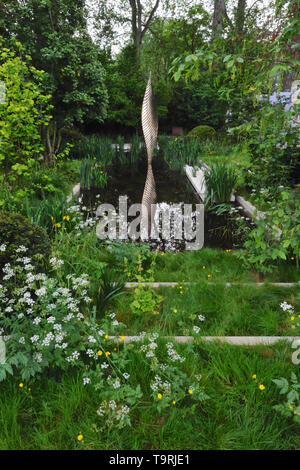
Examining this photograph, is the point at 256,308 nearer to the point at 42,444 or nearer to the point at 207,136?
the point at 42,444

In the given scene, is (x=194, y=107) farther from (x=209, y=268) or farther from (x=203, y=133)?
(x=209, y=268)

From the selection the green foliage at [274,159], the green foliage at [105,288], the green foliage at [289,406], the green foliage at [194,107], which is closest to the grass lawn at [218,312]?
the green foliage at [105,288]

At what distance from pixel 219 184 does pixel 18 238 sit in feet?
12.0

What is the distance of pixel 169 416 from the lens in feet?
5.54

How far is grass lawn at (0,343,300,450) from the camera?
1.57 meters

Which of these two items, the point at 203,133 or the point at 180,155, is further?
the point at 203,133

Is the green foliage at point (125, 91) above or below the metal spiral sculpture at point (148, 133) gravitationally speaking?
above

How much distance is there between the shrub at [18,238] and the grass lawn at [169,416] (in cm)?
97

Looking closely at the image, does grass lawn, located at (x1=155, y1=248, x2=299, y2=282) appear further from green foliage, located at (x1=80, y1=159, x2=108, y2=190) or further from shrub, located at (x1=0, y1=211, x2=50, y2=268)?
green foliage, located at (x1=80, y1=159, x2=108, y2=190)

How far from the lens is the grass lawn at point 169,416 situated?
5.16ft

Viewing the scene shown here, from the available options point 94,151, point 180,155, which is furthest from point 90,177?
point 180,155

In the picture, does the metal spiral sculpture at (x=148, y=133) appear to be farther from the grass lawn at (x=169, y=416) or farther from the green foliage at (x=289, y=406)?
the green foliage at (x=289, y=406)

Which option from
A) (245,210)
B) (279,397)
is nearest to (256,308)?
(279,397)
